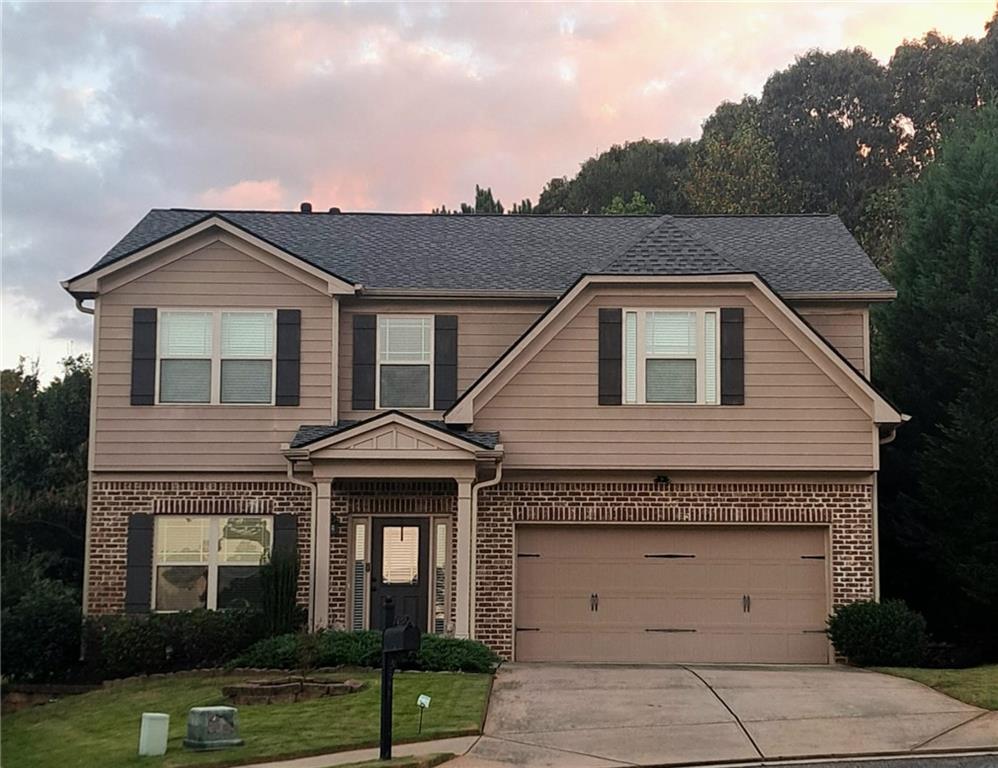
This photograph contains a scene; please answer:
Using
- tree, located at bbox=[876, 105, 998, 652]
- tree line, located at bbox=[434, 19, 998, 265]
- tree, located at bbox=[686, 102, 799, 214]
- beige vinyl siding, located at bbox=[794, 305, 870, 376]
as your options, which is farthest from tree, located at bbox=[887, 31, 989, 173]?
beige vinyl siding, located at bbox=[794, 305, 870, 376]

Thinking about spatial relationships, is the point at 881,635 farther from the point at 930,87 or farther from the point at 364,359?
the point at 930,87

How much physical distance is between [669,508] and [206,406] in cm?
700

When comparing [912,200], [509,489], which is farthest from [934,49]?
[509,489]

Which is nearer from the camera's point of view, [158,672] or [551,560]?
[158,672]

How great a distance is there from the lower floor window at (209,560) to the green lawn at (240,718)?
87.5 inches

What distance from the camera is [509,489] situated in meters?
19.2

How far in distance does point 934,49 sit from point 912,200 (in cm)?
3330

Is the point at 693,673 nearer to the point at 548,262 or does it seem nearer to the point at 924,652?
the point at 924,652

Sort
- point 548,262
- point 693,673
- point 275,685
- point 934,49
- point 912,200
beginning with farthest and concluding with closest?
point 934,49 → point 912,200 → point 548,262 → point 693,673 → point 275,685

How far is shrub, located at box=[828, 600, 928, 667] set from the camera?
1797 cm

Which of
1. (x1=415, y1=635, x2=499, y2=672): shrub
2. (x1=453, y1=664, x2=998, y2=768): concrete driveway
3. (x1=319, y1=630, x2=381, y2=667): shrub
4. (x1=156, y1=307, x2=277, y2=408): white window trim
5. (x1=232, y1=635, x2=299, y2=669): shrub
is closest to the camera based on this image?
(x1=453, y1=664, x2=998, y2=768): concrete driveway

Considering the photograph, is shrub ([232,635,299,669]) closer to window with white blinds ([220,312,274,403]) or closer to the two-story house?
the two-story house

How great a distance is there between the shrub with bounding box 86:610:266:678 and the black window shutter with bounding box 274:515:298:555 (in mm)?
1522

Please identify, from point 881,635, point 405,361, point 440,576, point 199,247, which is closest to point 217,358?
point 199,247
